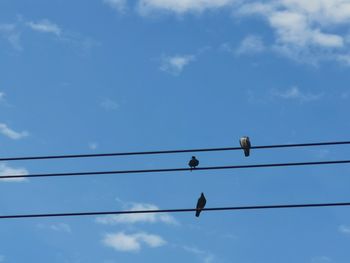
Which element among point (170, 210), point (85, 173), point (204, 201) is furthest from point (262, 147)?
point (204, 201)

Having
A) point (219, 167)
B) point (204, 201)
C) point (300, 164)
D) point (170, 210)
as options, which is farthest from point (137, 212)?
point (204, 201)

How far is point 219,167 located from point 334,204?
82.7 inches

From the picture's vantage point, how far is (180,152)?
1608 centimetres

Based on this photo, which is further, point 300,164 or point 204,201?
point 204,201

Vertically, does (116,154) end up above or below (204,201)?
below

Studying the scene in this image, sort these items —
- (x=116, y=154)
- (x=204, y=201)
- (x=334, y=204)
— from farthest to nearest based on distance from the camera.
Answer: (x=204, y=201)
(x=116, y=154)
(x=334, y=204)

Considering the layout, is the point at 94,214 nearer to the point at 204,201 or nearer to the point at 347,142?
the point at 347,142

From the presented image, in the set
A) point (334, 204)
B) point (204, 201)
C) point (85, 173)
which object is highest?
point (204, 201)

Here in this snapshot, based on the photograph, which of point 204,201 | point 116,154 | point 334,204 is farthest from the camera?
point 204,201

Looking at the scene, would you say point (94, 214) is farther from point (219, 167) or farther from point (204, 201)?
point (204, 201)

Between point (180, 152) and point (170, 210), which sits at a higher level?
point (180, 152)

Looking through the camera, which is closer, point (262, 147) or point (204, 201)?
point (262, 147)

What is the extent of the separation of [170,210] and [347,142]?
133 inches

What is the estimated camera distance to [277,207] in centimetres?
1538
